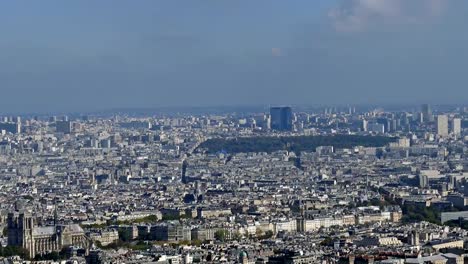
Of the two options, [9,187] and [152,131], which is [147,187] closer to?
[9,187]

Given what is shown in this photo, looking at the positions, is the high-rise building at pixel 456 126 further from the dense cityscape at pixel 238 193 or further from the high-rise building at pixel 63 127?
the high-rise building at pixel 63 127

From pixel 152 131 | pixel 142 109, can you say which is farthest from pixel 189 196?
pixel 142 109

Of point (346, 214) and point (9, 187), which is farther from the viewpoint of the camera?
point (9, 187)

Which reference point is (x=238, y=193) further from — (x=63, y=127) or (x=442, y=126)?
(x=63, y=127)

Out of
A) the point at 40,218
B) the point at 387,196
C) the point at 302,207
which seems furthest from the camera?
the point at 387,196

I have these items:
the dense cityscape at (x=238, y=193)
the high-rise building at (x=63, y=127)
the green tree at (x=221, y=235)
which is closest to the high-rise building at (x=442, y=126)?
the dense cityscape at (x=238, y=193)

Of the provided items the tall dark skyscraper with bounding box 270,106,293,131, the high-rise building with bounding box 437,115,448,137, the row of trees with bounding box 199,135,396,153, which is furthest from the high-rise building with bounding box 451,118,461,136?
the tall dark skyscraper with bounding box 270,106,293,131

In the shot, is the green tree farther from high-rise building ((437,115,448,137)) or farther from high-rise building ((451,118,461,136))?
high-rise building ((451,118,461,136))
